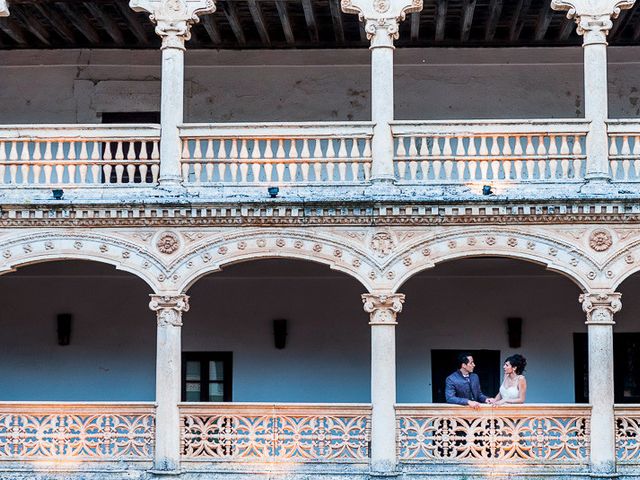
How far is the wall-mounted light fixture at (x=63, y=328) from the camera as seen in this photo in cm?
1617

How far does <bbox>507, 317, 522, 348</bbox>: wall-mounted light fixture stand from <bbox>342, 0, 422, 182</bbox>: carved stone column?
350 centimetres

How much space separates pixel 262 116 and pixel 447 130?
3.55 metres

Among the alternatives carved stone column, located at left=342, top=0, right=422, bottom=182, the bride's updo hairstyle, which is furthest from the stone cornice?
the bride's updo hairstyle

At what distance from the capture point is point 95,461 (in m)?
12.9

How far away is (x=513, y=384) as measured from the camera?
42.5 feet

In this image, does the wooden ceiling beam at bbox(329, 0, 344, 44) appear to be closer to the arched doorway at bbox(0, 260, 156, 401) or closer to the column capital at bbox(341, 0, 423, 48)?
the column capital at bbox(341, 0, 423, 48)

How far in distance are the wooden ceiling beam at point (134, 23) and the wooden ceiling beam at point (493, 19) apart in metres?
4.25

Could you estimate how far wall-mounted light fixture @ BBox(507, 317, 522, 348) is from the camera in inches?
623

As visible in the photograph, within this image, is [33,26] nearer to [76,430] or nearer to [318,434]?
[76,430]

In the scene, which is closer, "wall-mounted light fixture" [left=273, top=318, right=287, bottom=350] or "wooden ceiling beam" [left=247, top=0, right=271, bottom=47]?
"wooden ceiling beam" [left=247, top=0, right=271, bottom=47]

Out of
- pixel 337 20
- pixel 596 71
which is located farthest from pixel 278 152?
pixel 596 71

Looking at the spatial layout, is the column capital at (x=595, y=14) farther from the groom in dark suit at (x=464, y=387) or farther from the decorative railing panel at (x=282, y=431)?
the decorative railing panel at (x=282, y=431)

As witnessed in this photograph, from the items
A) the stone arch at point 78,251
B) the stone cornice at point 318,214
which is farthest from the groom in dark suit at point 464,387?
the stone arch at point 78,251

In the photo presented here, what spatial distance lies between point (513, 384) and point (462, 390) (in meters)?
0.52
